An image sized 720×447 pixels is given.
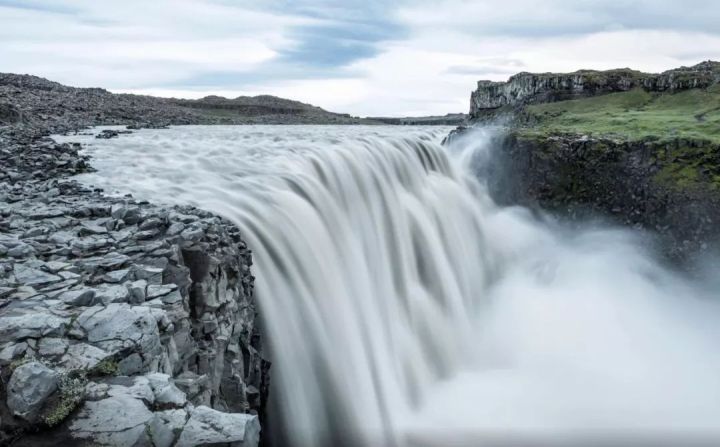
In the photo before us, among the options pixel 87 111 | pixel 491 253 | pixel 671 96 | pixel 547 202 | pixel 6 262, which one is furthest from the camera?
pixel 671 96

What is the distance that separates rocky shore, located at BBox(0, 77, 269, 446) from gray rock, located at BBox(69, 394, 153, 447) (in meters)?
0.01

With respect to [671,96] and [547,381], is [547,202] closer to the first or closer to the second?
[547,381]

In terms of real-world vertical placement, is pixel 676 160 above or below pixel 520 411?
above

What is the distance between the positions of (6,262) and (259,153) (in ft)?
59.4

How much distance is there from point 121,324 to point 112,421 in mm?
1813

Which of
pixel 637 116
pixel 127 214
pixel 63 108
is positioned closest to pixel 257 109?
pixel 63 108

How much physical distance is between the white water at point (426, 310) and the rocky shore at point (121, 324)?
2.34 m

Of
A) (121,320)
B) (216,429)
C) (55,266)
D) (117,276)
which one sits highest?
(55,266)

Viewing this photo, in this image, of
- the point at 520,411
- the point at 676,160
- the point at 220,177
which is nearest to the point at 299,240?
the point at 220,177

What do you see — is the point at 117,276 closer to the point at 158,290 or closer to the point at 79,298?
the point at 158,290

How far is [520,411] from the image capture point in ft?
59.1

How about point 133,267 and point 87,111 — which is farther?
point 87,111

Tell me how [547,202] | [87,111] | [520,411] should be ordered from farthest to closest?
[87,111] < [547,202] < [520,411]

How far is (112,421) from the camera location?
6176 millimetres
